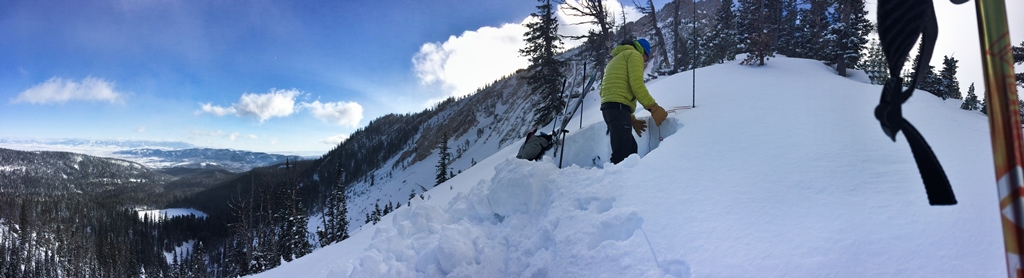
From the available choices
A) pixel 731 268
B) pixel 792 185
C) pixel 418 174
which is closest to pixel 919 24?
pixel 731 268

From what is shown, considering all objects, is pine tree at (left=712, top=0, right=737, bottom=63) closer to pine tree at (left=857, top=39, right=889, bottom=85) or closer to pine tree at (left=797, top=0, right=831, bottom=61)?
pine tree at (left=797, top=0, right=831, bottom=61)

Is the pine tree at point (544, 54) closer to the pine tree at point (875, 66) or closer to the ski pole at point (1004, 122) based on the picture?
the pine tree at point (875, 66)

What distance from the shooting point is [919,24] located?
127 centimetres

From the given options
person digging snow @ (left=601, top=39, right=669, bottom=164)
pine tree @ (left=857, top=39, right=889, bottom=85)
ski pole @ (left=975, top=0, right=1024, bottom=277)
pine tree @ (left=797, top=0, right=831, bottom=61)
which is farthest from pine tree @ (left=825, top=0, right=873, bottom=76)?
ski pole @ (left=975, top=0, right=1024, bottom=277)

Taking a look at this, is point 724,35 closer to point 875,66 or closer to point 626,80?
point 875,66

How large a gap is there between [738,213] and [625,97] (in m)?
2.86

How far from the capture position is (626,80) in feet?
16.7

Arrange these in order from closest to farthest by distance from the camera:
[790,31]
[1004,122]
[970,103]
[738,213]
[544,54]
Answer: [1004,122] < [738,213] < [970,103] < [544,54] < [790,31]

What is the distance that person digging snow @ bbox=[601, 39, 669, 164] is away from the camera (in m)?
4.90

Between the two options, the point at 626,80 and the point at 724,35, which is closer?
the point at 626,80

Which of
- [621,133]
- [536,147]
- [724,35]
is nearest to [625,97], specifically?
[621,133]

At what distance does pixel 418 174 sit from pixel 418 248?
8280 cm

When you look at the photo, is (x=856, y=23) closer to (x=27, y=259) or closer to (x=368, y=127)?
(x=27, y=259)

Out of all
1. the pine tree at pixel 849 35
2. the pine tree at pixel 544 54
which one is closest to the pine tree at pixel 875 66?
the pine tree at pixel 849 35
